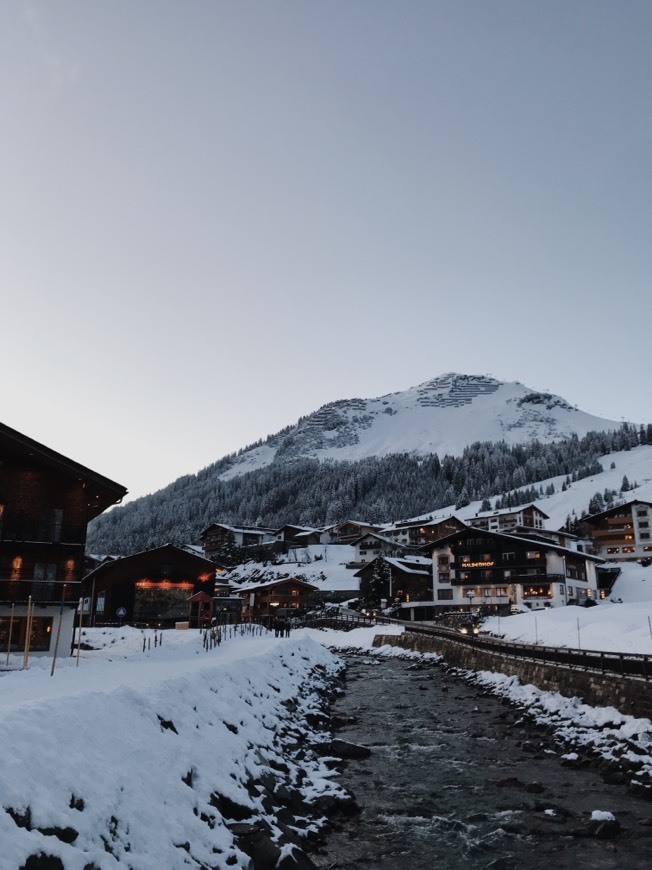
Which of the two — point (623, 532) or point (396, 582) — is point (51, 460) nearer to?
point (396, 582)

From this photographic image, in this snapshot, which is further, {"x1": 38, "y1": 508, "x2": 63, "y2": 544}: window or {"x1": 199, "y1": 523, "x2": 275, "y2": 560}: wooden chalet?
{"x1": 199, "y1": 523, "x2": 275, "y2": 560}: wooden chalet

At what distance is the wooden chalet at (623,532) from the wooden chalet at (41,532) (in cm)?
12050

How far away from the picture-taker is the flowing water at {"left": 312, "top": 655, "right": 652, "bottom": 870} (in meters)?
14.4

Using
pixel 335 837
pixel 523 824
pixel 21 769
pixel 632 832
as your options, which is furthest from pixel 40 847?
pixel 632 832

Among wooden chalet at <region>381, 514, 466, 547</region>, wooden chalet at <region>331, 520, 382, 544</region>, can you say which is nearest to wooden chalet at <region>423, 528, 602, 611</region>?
wooden chalet at <region>381, 514, 466, 547</region>

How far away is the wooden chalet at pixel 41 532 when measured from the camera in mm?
36312

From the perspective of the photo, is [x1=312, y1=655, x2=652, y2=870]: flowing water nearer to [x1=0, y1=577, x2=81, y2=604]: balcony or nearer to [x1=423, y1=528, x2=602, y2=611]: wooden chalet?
[x1=0, y1=577, x2=81, y2=604]: balcony

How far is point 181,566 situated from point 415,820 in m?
59.5

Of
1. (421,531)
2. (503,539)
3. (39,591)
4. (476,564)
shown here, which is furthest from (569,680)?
(421,531)

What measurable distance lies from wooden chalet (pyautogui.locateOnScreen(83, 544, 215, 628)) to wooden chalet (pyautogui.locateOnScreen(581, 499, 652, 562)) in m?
95.9

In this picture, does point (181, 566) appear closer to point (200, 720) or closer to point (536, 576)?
point (536, 576)

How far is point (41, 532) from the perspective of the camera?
127ft

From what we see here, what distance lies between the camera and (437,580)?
103 meters

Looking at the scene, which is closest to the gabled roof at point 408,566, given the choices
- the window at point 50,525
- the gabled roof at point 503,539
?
the gabled roof at point 503,539
